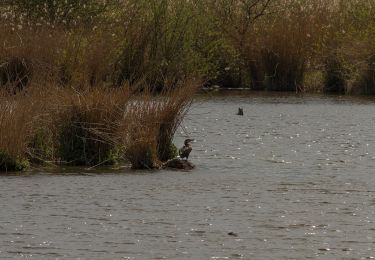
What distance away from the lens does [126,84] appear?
20297 mm

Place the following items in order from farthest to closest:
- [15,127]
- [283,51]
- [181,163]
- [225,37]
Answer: [225,37], [283,51], [181,163], [15,127]

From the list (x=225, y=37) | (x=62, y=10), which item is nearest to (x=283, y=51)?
(x=225, y=37)

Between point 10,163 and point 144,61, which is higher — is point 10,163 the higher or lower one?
the lower one

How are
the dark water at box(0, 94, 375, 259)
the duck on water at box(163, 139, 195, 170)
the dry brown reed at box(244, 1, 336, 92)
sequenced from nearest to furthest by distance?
the dark water at box(0, 94, 375, 259)
the duck on water at box(163, 139, 195, 170)
the dry brown reed at box(244, 1, 336, 92)

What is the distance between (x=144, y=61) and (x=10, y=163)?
17.9 meters

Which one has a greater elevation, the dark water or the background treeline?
the background treeline

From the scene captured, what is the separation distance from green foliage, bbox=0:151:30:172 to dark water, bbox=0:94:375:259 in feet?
1.72

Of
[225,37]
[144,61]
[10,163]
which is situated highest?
[225,37]

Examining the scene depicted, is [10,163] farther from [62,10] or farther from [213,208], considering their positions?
[62,10]

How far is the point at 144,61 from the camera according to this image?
36.7 meters

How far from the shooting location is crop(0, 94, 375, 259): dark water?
13.3 metres

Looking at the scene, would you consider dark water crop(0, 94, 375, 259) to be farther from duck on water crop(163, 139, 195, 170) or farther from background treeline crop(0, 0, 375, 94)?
background treeline crop(0, 0, 375, 94)

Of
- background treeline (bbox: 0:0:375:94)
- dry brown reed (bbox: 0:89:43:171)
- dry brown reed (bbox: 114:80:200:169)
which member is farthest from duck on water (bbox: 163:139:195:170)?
background treeline (bbox: 0:0:375:94)

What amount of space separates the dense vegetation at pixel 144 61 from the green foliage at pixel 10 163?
0.6 inches
